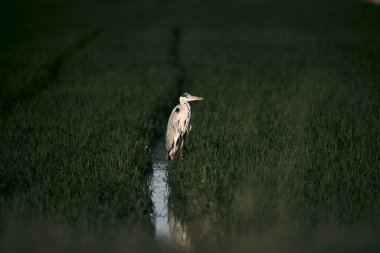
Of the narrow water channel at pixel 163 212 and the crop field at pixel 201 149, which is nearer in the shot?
the crop field at pixel 201 149

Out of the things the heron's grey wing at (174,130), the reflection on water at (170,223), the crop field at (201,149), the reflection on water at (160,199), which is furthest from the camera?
the heron's grey wing at (174,130)

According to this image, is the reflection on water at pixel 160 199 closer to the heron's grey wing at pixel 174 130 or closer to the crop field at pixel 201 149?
the crop field at pixel 201 149

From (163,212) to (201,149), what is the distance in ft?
4.58

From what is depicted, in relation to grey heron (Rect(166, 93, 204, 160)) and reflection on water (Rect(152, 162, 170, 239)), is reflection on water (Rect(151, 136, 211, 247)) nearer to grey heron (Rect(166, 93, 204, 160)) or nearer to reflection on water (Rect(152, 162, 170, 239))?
reflection on water (Rect(152, 162, 170, 239))

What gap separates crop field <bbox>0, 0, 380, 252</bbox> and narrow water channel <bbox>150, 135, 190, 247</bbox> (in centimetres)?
7

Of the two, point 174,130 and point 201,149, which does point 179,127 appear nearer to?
point 174,130

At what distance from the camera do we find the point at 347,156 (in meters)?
6.29

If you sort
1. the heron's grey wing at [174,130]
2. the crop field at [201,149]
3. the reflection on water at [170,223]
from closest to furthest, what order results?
the crop field at [201,149]
the reflection on water at [170,223]
the heron's grey wing at [174,130]

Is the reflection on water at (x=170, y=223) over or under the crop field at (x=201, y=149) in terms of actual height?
under

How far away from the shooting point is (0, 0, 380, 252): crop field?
4613 mm

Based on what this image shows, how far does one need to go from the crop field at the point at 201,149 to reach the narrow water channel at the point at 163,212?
Result: 0.07 metres

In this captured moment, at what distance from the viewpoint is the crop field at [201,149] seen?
4.61 m

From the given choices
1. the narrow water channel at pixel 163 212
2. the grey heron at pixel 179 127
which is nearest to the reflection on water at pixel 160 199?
the narrow water channel at pixel 163 212

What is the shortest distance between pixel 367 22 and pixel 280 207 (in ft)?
67.4
